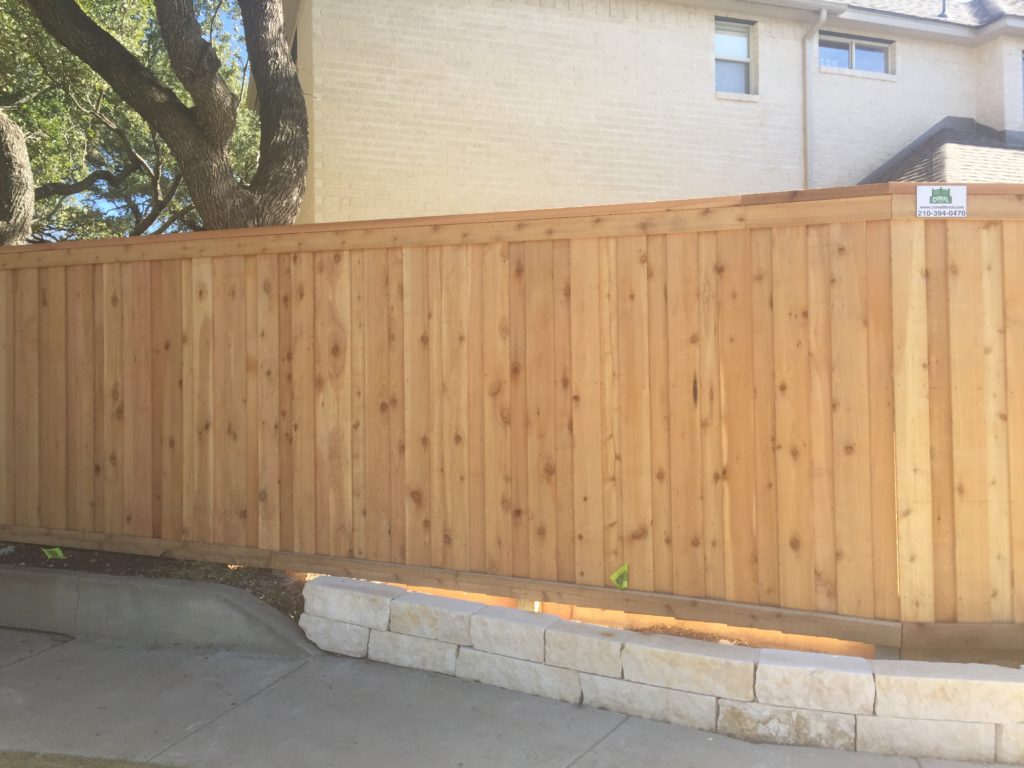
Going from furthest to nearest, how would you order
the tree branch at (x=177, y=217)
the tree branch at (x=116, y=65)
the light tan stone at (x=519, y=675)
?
the tree branch at (x=177, y=217) < the tree branch at (x=116, y=65) < the light tan stone at (x=519, y=675)

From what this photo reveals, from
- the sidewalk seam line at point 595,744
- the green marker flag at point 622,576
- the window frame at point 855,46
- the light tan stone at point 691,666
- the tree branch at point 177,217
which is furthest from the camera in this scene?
A: the tree branch at point 177,217

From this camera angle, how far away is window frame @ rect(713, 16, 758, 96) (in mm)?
12391

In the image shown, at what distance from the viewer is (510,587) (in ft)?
15.0

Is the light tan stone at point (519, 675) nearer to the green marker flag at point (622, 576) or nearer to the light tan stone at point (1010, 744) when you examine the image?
the green marker flag at point (622, 576)

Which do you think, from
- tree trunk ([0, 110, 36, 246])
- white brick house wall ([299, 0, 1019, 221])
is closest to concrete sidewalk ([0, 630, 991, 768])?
tree trunk ([0, 110, 36, 246])

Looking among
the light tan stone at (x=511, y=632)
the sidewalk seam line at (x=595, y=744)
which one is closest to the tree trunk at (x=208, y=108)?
the light tan stone at (x=511, y=632)

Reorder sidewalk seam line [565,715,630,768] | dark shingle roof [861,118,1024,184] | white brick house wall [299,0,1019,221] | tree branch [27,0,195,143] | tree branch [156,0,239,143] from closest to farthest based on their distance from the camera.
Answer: sidewalk seam line [565,715,630,768] < tree branch [156,0,239,143] < tree branch [27,0,195,143] < white brick house wall [299,0,1019,221] < dark shingle roof [861,118,1024,184]

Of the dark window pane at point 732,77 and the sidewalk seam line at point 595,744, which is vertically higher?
the dark window pane at point 732,77

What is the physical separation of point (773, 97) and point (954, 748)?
10.8m

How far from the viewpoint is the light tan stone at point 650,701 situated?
372 centimetres

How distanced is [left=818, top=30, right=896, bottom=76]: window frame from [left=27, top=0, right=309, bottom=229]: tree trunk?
30.4 ft

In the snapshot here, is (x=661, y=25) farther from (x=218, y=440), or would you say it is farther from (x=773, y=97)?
(x=218, y=440)

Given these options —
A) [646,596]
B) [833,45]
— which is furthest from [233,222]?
[833,45]

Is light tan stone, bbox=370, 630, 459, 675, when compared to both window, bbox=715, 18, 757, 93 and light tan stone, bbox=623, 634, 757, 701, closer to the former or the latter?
light tan stone, bbox=623, 634, 757, 701
